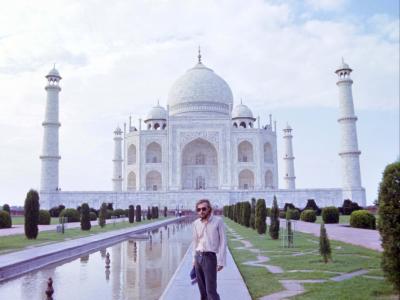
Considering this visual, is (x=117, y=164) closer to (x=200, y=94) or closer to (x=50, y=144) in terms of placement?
(x=50, y=144)

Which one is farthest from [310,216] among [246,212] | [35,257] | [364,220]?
[35,257]

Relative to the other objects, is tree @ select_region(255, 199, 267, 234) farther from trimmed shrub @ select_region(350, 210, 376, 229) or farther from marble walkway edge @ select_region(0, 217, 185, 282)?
marble walkway edge @ select_region(0, 217, 185, 282)

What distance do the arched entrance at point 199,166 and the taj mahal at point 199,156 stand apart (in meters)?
0.08

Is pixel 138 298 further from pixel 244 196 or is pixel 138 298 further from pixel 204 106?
pixel 204 106

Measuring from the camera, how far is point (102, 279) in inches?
208

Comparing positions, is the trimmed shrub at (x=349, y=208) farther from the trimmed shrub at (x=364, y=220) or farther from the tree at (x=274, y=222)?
the tree at (x=274, y=222)

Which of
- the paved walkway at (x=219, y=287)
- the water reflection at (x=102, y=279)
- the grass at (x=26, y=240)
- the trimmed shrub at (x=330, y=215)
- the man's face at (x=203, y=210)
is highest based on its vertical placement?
the man's face at (x=203, y=210)

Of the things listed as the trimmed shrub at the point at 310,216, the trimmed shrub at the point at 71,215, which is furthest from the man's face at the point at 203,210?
the trimmed shrub at the point at 71,215

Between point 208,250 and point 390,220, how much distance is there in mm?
1737

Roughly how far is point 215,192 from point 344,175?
29.1 feet

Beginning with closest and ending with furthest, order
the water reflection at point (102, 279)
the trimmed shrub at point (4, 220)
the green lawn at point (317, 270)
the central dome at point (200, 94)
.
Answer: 1. the green lawn at point (317, 270)
2. the water reflection at point (102, 279)
3. the trimmed shrub at point (4, 220)
4. the central dome at point (200, 94)

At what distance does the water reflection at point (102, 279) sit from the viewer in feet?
14.6

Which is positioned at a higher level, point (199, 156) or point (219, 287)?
point (199, 156)

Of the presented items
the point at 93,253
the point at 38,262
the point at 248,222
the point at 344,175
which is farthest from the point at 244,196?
the point at 38,262
